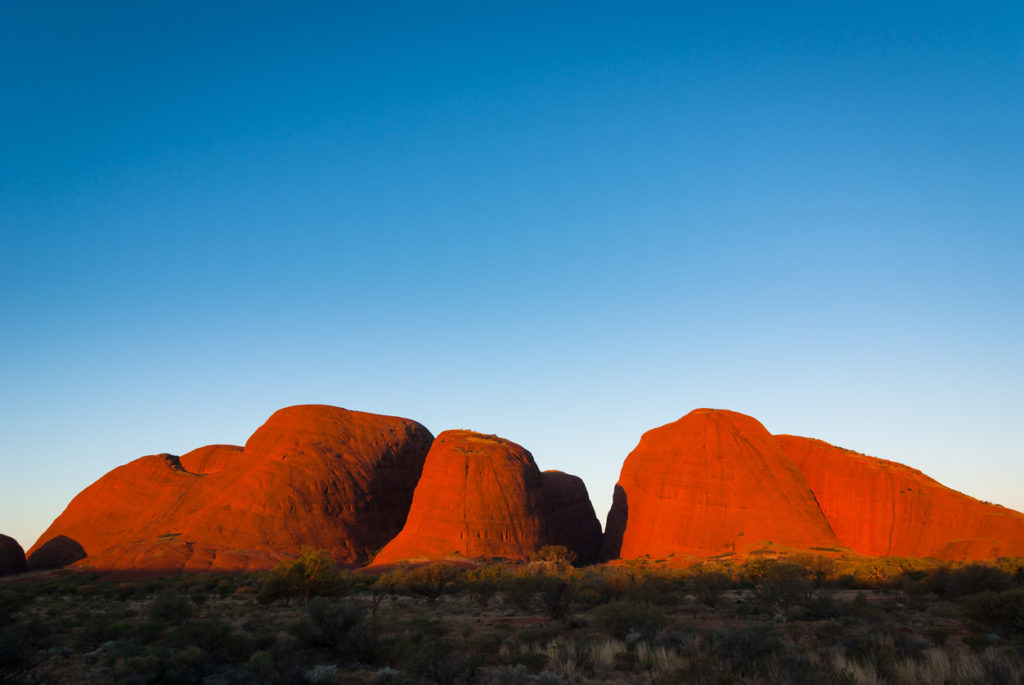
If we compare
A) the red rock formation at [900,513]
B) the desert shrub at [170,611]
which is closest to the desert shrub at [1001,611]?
the desert shrub at [170,611]

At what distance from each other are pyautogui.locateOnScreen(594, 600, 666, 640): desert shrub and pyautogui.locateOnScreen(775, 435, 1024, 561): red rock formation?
120 feet

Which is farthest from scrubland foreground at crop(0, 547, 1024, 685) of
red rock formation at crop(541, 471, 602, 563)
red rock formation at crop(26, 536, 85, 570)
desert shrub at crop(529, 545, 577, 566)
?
red rock formation at crop(26, 536, 85, 570)

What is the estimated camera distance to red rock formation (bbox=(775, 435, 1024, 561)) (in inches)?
1538

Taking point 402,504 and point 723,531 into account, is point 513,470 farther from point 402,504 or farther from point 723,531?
point 723,531

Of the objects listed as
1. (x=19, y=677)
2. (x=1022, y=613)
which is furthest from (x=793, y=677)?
(x=19, y=677)

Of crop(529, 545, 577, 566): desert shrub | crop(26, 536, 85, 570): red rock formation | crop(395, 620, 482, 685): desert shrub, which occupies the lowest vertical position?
crop(26, 536, 85, 570): red rock formation

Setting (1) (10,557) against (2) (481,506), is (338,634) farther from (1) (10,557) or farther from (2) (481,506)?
(1) (10,557)

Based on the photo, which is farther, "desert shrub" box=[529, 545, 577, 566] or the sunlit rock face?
the sunlit rock face

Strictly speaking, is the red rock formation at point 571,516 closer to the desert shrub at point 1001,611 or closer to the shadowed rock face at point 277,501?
the shadowed rock face at point 277,501

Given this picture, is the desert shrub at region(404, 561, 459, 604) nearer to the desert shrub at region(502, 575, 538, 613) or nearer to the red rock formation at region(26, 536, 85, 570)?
the desert shrub at region(502, 575, 538, 613)

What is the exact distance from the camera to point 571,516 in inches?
2121

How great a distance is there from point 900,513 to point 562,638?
136ft

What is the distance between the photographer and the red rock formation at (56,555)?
59.9 m

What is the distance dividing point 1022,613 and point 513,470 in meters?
39.5
